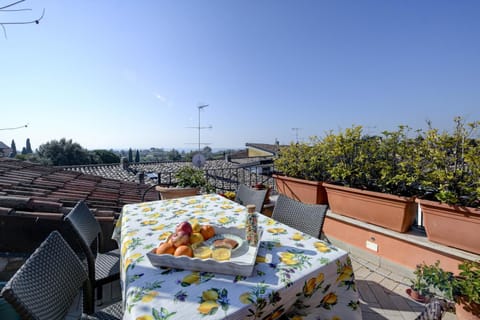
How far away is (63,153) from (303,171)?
1169 inches

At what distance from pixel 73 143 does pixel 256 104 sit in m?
25.6

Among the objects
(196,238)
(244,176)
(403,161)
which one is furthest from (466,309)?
(244,176)

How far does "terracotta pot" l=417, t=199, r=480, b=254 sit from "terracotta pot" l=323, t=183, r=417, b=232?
0.18 m

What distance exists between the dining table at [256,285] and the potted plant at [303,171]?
163cm

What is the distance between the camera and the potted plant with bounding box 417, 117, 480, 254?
163cm

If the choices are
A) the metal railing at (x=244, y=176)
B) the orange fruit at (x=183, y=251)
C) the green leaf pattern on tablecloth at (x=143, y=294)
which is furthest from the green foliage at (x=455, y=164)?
the metal railing at (x=244, y=176)

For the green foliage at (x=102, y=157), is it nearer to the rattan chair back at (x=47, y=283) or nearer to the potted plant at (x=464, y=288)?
the rattan chair back at (x=47, y=283)

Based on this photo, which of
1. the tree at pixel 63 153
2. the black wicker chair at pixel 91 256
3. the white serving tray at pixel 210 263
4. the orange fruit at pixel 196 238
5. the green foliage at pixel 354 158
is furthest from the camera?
the tree at pixel 63 153

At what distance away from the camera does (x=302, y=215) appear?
67.6 inches

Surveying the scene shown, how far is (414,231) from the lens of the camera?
2133mm

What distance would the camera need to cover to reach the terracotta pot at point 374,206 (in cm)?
205

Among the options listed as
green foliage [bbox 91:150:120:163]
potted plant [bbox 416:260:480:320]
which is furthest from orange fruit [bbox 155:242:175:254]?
green foliage [bbox 91:150:120:163]

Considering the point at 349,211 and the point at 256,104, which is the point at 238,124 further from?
the point at 349,211

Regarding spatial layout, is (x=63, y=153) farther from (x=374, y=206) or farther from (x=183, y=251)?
(x=374, y=206)
